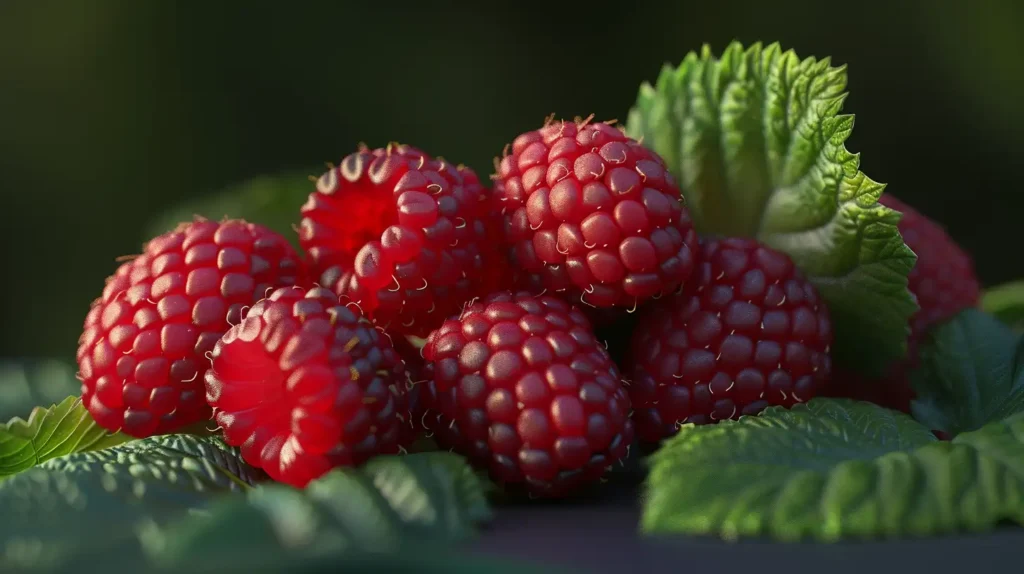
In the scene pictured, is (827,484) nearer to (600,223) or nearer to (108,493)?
(600,223)

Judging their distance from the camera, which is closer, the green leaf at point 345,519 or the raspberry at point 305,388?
the green leaf at point 345,519

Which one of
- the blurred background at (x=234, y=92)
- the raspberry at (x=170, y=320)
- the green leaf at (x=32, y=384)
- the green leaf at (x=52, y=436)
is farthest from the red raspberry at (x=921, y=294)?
the blurred background at (x=234, y=92)

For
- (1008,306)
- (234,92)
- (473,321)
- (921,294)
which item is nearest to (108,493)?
(473,321)

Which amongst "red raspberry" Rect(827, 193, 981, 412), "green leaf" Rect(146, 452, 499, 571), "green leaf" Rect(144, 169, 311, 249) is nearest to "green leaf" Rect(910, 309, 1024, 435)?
"red raspberry" Rect(827, 193, 981, 412)

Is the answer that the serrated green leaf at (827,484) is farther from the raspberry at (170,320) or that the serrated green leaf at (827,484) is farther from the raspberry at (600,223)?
the raspberry at (170,320)

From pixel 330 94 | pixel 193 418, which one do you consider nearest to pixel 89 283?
pixel 330 94

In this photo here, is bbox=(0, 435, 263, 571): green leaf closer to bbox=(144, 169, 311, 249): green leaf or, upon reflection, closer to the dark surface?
the dark surface

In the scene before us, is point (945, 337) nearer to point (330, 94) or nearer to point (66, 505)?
point (66, 505)
